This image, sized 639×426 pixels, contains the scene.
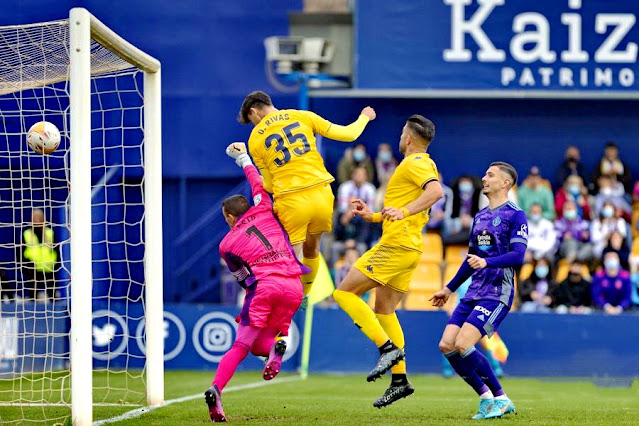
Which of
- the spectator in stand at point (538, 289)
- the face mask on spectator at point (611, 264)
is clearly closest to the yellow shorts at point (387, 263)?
the spectator in stand at point (538, 289)

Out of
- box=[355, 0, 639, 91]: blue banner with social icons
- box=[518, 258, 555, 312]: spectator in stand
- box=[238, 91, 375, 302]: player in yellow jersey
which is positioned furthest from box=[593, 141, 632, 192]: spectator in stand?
box=[238, 91, 375, 302]: player in yellow jersey

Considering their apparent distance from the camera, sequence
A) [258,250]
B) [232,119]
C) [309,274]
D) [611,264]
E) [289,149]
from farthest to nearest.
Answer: [232,119]
[611,264]
[309,274]
[289,149]
[258,250]

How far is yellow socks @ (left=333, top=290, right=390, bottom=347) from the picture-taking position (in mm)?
9924

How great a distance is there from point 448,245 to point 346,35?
168 inches

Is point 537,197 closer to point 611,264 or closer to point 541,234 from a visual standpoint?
point 541,234

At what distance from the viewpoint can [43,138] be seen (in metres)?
10.4

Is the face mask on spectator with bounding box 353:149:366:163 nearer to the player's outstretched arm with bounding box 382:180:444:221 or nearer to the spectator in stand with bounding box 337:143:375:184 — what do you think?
the spectator in stand with bounding box 337:143:375:184

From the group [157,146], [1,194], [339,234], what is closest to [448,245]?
[339,234]

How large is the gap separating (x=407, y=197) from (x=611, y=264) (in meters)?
9.31

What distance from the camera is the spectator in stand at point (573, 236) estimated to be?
19.4 metres

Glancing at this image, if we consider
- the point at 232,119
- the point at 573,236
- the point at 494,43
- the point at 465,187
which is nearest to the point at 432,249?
the point at 465,187

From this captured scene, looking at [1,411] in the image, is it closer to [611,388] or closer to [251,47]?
[611,388]

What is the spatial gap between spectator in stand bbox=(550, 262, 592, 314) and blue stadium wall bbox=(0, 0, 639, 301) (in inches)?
175

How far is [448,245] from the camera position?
773 inches
